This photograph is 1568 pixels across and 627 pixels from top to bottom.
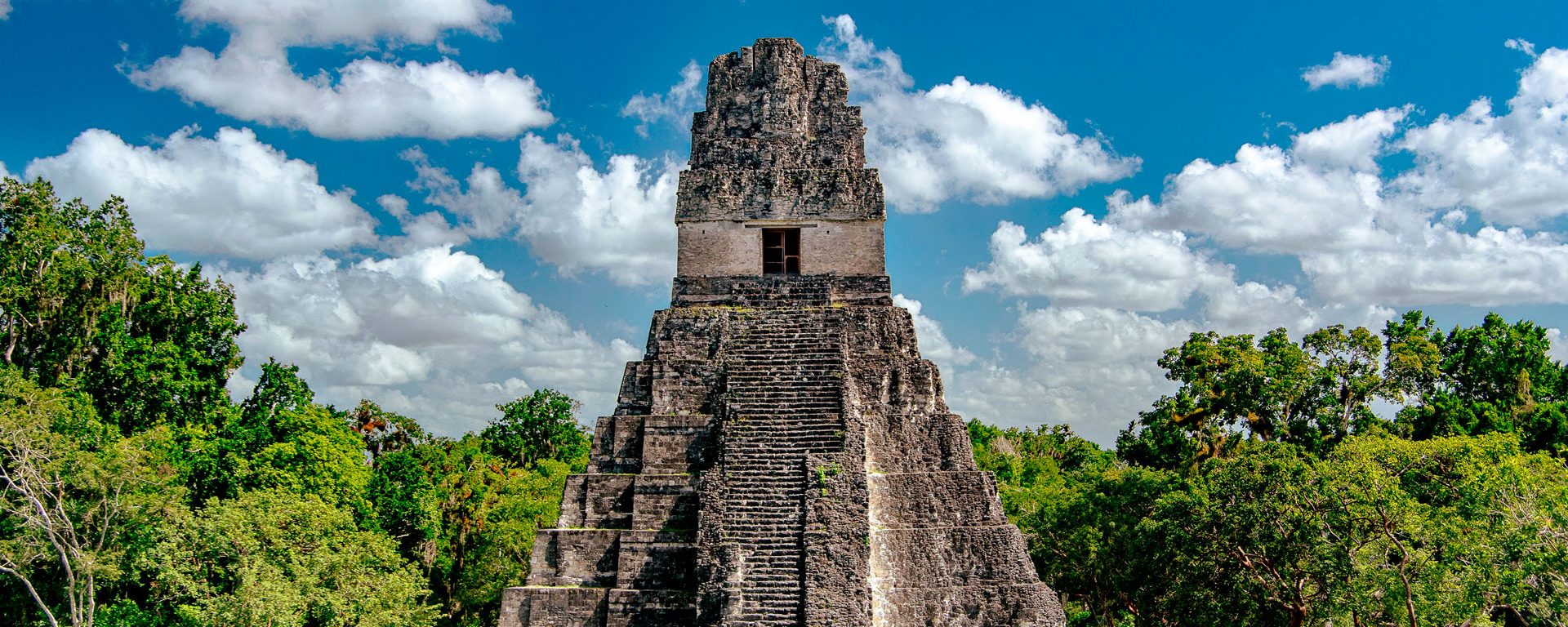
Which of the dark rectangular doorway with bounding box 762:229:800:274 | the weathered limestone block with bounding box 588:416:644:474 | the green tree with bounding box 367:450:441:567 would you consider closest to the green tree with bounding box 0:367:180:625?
the green tree with bounding box 367:450:441:567

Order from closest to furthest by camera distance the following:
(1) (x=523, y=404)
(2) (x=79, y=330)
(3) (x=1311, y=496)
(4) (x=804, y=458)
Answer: (4) (x=804, y=458), (3) (x=1311, y=496), (2) (x=79, y=330), (1) (x=523, y=404)

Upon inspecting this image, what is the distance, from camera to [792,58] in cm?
1614

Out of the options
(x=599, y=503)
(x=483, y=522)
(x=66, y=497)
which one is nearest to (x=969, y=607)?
(x=599, y=503)

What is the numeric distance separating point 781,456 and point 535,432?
2291 centimetres

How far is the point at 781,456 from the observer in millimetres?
A: 12070

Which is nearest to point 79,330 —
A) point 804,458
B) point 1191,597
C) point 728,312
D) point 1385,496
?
point 728,312

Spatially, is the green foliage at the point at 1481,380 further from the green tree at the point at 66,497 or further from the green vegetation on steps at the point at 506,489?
the green tree at the point at 66,497

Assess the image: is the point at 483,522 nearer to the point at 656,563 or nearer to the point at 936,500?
the point at 656,563

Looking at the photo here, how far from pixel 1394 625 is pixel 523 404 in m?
26.3

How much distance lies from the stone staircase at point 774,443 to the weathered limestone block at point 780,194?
1953mm

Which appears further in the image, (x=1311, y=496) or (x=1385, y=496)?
(x=1311, y=496)

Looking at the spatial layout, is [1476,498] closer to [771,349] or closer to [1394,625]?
[1394,625]

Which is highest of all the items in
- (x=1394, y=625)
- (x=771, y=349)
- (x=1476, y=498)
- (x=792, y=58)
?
(x=792, y=58)

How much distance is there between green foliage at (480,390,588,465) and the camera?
32.9 metres
